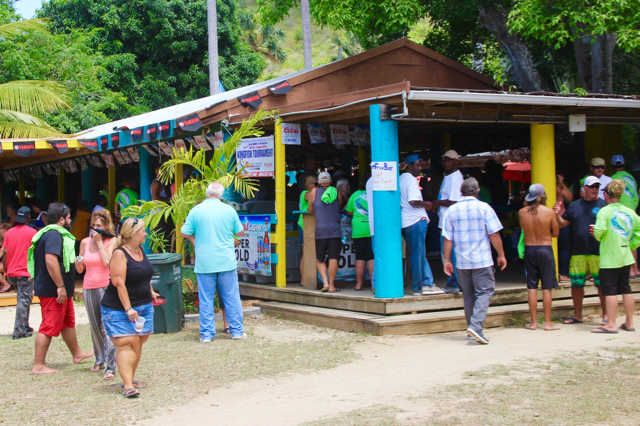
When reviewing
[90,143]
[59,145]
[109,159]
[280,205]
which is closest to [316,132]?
[280,205]

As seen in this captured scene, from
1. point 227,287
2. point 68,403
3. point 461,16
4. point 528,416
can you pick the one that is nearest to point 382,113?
point 227,287

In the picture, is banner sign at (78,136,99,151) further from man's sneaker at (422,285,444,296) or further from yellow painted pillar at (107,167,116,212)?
man's sneaker at (422,285,444,296)

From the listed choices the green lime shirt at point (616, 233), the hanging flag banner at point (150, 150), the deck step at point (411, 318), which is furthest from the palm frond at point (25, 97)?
the green lime shirt at point (616, 233)

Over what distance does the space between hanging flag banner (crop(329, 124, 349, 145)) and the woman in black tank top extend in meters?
4.93

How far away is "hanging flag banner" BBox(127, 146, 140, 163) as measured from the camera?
41.4 feet

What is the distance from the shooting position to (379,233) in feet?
24.9

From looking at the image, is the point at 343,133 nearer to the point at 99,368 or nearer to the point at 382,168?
the point at 382,168

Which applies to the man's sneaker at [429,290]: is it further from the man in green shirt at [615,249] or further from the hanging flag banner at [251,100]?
the hanging flag banner at [251,100]

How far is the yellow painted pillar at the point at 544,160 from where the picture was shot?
8.39 m

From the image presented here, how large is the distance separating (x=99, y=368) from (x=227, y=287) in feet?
5.94

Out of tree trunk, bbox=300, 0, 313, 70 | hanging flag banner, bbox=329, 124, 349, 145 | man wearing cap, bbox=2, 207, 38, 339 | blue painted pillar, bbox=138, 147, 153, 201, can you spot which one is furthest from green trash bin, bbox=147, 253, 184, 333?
tree trunk, bbox=300, 0, 313, 70

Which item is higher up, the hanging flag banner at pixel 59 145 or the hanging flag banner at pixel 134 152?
the hanging flag banner at pixel 59 145

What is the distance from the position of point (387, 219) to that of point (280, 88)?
3.49 metres

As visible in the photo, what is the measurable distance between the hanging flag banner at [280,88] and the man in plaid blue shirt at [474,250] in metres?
4.02
